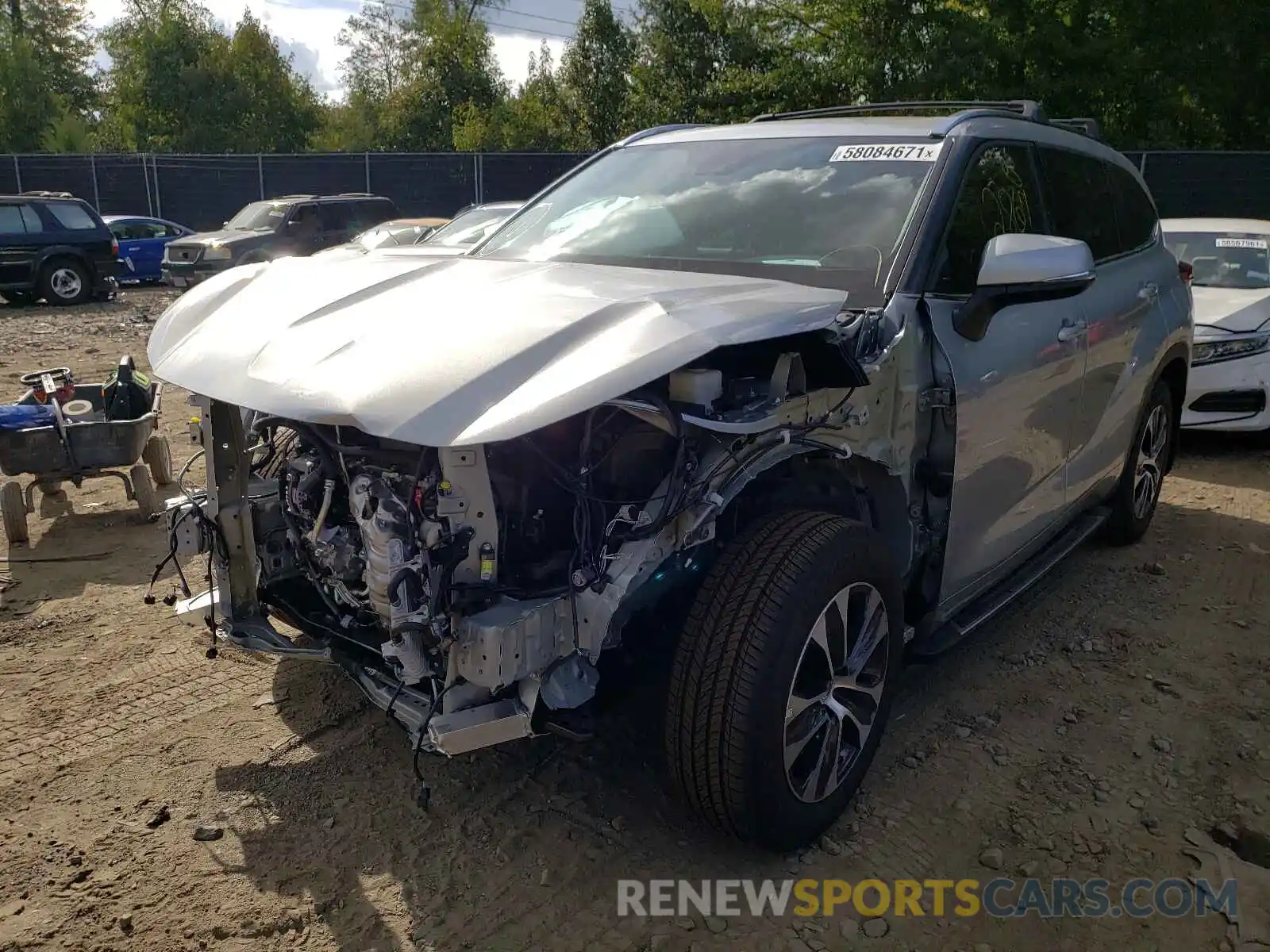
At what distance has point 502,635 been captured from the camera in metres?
2.30

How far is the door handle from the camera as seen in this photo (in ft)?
12.0

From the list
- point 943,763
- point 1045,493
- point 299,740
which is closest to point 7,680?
point 299,740

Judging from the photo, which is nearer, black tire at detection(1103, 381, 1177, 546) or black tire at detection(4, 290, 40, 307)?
black tire at detection(1103, 381, 1177, 546)

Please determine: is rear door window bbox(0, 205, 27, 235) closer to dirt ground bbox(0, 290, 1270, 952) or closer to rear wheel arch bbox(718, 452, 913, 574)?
dirt ground bbox(0, 290, 1270, 952)

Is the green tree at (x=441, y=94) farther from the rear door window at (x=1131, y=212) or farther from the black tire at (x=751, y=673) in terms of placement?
the black tire at (x=751, y=673)

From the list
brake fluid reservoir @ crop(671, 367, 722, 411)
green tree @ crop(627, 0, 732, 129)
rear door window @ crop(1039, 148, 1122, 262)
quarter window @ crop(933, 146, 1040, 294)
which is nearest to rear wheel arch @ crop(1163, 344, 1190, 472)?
rear door window @ crop(1039, 148, 1122, 262)

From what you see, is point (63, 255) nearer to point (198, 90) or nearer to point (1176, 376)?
point (1176, 376)

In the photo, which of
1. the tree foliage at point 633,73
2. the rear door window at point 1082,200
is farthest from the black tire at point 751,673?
the tree foliage at point 633,73

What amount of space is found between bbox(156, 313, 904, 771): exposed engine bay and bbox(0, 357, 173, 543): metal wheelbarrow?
2643 mm

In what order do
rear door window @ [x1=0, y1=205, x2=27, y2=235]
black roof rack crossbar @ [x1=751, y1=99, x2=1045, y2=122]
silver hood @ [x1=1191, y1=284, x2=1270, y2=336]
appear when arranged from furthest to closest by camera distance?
rear door window @ [x1=0, y1=205, x2=27, y2=235]
silver hood @ [x1=1191, y1=284, x2=1270, y2=336]
black roof rack crossbar @ [x1=751, y1=99, x2=1045, y2=122]

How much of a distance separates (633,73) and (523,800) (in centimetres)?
Result: 2856

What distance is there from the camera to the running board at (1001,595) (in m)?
3.24

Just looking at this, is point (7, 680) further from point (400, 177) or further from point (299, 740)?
point (400, 177)

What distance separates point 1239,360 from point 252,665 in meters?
6.52
